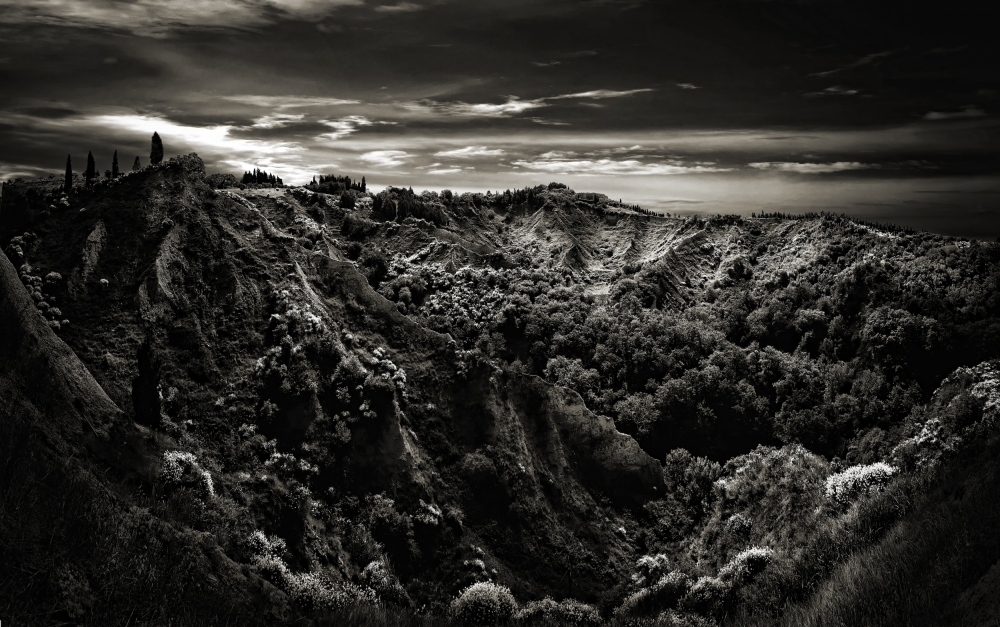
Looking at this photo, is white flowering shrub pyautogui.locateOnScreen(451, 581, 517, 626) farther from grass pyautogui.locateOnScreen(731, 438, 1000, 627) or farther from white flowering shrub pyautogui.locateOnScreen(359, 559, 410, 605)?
grass pyautogui.locateOnScreen(731, 438, 1000, 627)

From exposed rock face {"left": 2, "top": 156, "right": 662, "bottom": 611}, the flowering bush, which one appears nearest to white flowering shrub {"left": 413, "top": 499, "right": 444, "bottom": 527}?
exposed rock face {"left": 2, "top": 156, "right": 662, "bottom": 611}

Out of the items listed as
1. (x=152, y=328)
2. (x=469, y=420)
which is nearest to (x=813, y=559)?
(x=469, y=420)

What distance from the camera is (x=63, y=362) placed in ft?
97.1

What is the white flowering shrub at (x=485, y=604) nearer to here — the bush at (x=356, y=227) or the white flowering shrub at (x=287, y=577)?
the white flowering shrub at (x=287, y=577)

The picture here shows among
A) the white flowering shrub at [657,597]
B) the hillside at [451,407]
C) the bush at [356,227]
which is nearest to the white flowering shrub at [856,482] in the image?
the hillside at [451,407]

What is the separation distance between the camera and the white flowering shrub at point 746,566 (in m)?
34.1

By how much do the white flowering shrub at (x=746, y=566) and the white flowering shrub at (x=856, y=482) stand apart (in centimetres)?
532

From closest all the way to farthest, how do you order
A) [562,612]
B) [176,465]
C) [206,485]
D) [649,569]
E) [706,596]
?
[176,465] < [206,485] < [706,596] < [562,612] < [649,569]

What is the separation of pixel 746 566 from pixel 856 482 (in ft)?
26.1

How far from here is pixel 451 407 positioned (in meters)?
48.2

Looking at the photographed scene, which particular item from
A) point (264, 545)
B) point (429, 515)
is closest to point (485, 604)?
point (429, 515)

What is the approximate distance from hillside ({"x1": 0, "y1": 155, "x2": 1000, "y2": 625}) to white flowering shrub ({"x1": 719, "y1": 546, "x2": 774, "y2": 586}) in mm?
278

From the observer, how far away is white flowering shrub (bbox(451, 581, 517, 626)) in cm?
3222

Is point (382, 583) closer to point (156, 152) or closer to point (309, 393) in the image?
point (309, 393)
